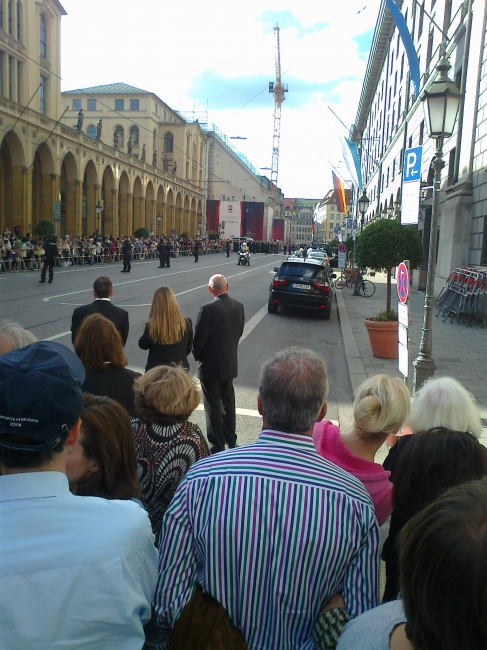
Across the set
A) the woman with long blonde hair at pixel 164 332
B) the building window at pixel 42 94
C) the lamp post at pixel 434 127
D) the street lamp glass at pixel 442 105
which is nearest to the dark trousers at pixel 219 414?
the woman with long blonde hair at pixel 164 332

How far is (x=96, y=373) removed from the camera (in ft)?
12.7

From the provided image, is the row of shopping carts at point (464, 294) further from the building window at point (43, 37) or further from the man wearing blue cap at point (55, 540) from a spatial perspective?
the building window at point (43, 37)

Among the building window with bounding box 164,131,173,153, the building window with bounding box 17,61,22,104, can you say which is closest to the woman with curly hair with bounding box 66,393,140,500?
the building window with bounding box 17,61,22,104

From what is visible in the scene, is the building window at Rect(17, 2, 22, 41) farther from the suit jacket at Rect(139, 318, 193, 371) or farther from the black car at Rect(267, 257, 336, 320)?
the suit jacket at Rect(139, 318, 193, 371)

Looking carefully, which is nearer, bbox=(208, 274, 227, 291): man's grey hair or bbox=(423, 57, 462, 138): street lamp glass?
bbox=(208, 274, 227, 291): man's grey hair

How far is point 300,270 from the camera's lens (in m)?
16.3

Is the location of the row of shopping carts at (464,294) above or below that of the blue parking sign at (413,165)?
below

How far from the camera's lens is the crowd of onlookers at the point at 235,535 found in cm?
118

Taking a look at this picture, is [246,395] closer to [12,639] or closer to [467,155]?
[12,639]

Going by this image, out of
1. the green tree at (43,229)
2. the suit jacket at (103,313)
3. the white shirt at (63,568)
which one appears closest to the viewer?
the white shirt at (63,568)

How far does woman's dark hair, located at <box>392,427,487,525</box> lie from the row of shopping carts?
527 inches

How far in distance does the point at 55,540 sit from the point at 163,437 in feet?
4.47

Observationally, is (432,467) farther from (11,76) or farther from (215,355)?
(11,76)

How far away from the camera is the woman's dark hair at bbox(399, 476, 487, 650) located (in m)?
1.06
